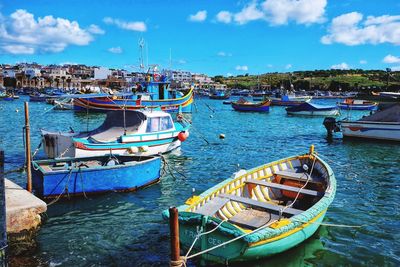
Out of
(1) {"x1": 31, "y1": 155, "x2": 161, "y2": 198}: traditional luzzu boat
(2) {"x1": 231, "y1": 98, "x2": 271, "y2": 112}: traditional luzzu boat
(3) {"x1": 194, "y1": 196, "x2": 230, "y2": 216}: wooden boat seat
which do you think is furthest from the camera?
(2) {"x1": 231, "y1": 98, "x2": 271, "y2": 112}: traditional luzzu boat

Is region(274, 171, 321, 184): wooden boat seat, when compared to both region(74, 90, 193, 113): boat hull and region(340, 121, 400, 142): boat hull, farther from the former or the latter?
region(74, 90, 193, 113): boat hull

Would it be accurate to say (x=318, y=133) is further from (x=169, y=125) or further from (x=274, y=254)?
(x=274, y=254)

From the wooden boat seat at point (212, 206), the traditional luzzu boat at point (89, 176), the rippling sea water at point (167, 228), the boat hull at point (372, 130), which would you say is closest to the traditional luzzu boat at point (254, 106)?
the boat hull at point (372, 130)

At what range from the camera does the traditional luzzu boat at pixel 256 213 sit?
7.52 metres

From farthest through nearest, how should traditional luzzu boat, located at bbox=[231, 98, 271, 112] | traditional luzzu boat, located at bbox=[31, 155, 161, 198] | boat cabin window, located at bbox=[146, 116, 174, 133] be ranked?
traditional luzzu boat, located at bbox=[231, 98, 271, 112], boat cabin window, located at bbox=[146, 116, 174, 133], traditional luzzu boat, located at bbox=[31, 155, 161, 198]

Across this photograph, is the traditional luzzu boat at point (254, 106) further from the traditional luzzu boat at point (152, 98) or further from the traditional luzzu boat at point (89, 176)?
the traditional luzzu boat at point (89, 176)

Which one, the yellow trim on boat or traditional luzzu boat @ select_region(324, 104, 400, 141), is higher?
traditional luzzu boat @ select_region(324, 104, 400, 141)

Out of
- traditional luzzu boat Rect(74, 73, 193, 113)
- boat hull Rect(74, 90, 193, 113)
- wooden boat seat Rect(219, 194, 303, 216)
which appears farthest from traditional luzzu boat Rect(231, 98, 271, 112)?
wooden boat seat Rect(219, 194, 303, 216)

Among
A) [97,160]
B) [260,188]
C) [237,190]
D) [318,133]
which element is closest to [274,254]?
[237,190]

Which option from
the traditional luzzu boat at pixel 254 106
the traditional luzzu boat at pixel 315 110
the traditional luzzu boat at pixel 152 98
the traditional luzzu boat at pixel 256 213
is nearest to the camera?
the traditional luzzu boat at pixel 256 213

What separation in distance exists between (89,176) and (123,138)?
5826 mm

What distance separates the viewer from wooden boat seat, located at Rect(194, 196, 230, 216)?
871 centimetres

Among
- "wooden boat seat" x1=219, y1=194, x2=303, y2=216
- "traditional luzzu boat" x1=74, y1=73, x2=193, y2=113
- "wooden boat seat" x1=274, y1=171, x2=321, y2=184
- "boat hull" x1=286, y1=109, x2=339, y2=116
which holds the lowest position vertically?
"wooden boat seat" x1=219, y1=194, x2=303, y2=216

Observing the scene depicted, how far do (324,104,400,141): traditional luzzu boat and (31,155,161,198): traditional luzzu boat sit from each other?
19679mm
